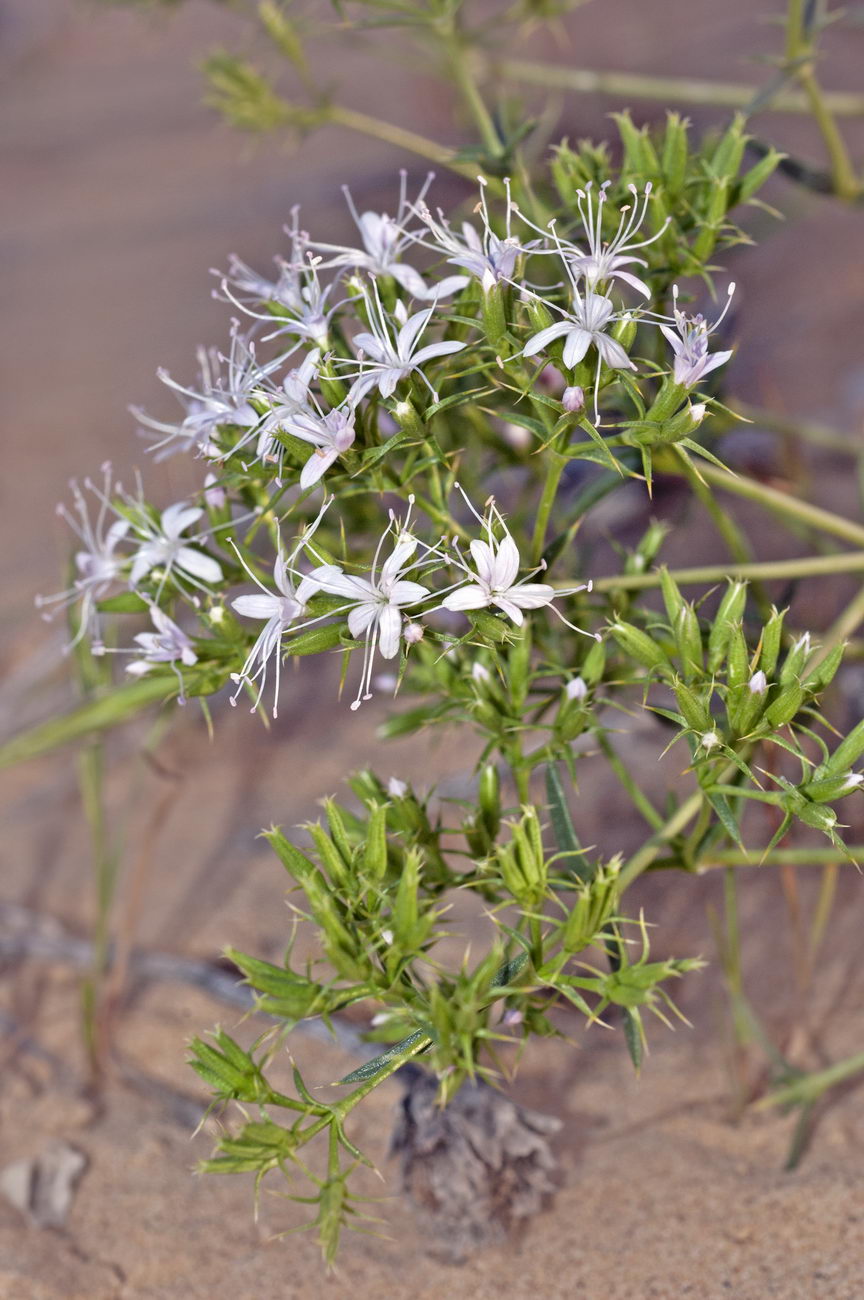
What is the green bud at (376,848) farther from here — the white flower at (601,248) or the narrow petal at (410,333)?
the white flower at (601,248)

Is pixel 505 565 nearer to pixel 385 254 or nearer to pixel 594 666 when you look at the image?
pixel 594 666

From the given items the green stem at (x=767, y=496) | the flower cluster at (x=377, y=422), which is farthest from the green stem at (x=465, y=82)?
the green stem at (x=767, y=496)

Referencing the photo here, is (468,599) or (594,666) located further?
(594,666)

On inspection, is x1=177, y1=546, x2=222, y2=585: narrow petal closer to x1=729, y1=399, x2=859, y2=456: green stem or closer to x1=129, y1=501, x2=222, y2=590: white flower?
x1=129, y1=501, x2=222, y2=590: white flower

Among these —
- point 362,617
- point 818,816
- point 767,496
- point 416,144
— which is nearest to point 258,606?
point 362,617

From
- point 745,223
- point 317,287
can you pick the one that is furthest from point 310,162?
point 317,287

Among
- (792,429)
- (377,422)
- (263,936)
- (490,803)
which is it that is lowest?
(263,936)
